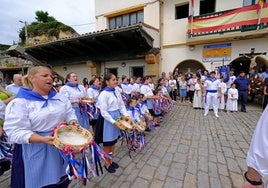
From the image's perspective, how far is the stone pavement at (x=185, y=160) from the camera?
9.12ft

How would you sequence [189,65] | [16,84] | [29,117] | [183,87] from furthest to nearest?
[189,65]
[183,87]
[16,84]
[29,117]

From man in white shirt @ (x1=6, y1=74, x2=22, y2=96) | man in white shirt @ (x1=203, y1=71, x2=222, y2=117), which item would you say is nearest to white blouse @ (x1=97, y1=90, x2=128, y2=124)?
man in white shirt @ (x1=6, y1=74, x2=22, y2=96)

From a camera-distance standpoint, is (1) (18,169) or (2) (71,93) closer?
(1) (18,169)

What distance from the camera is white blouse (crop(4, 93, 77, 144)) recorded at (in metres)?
1.47

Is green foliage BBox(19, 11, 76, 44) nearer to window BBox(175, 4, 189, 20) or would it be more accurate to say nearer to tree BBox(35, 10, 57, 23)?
tree BBox(35, 10, 57, 23)

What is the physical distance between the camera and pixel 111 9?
1273 centimetres

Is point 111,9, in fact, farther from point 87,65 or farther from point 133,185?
point 133,185

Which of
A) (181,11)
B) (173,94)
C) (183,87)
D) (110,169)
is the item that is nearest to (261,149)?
(110,169)

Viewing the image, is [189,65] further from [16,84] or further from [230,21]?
[16,84]

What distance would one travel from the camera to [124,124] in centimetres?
279

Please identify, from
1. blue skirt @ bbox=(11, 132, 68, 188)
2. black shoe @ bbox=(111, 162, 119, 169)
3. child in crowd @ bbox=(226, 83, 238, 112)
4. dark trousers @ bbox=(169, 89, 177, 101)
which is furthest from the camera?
dark trousers @ bbox=(169, 89, 177, 101)

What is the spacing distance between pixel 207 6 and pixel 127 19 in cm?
548

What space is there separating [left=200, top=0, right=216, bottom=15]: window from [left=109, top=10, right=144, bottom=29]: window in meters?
3.95

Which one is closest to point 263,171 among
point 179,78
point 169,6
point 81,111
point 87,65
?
point 81,111
